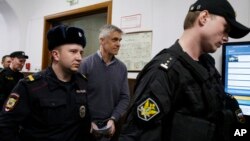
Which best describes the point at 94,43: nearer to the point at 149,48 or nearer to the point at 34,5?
the point at 34,5

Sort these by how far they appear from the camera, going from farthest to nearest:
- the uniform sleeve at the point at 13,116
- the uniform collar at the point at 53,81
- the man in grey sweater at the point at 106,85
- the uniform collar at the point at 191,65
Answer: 1. the man in grey sweater at the point at 106,85
2. the uniform collar at the point at 53,81
3. the uniform sleeve at the point at 13,116
4. the uniform collar at the point at 191,65

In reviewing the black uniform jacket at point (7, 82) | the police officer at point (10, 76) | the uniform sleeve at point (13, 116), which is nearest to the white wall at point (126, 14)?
the police officer at point (10, 76)

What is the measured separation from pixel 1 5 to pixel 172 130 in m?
4.91

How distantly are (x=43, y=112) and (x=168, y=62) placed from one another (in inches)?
31.6

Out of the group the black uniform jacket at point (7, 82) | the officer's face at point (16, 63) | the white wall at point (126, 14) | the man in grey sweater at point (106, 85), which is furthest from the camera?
the officer's face at point (16, 63)

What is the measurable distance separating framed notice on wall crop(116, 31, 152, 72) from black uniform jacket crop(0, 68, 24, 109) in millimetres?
1505

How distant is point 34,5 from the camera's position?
4879 mm

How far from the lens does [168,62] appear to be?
3.70ft

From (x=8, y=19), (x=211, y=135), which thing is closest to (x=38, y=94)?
(x=211, y=135)

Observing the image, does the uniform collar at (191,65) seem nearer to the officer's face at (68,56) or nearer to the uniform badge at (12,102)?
the officer's face at (68,56)

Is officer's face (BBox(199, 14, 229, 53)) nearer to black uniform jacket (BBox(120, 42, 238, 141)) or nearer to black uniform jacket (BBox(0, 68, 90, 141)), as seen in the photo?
black uniform jacket (BBox(120, 42, 238, 141))

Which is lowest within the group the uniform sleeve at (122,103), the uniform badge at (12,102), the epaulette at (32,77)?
the uniform sleeve at (122,103)

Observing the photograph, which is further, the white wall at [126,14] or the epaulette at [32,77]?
the white wall at [126,14]

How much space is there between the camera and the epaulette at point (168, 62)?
1109 millimetres
